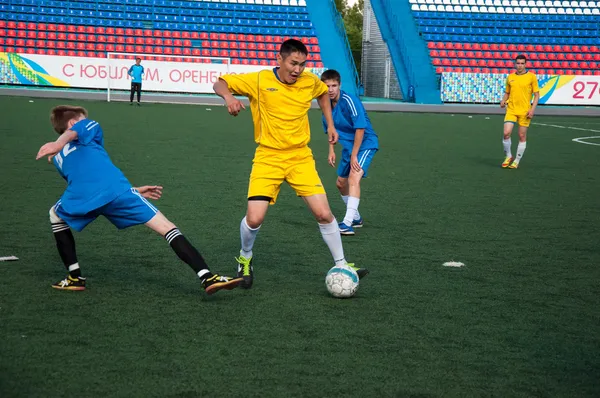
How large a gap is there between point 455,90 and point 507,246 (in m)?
28.1

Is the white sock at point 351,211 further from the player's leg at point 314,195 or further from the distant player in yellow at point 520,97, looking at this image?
the distant player in yellow at point 520,97

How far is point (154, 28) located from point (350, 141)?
29.7 metres

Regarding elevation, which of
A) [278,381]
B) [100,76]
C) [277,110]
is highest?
[100,76]

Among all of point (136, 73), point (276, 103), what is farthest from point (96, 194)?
point (136, 73)

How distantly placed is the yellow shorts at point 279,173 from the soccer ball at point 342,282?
1.99 ft

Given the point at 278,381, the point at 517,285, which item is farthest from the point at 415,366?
the point at 517,285

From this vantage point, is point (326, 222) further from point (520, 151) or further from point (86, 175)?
point (520, 151)

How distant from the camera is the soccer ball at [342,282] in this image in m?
5.65

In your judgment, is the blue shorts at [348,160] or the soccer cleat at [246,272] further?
the blue shorts at [348,160]

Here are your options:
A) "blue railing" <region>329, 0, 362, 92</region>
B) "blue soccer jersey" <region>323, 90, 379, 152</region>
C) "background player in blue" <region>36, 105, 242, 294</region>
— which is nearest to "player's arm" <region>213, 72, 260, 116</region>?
"background player in blue" <region>36, 105, 242, 294</region>

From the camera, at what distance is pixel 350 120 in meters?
8.32

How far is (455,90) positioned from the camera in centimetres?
3488

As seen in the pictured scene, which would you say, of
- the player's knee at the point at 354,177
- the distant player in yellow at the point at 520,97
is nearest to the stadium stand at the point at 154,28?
the distant player in yellow at the point at 520,97

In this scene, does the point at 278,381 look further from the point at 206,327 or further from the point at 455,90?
the point at 455,90
